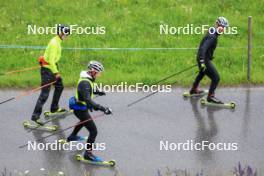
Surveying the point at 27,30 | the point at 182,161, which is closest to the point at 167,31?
the point at 27,30

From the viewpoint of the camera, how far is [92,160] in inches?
468

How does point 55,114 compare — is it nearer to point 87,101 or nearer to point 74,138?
point 74,138

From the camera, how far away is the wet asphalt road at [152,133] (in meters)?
11.8

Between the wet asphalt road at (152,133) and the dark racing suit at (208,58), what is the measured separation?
547 millimetres

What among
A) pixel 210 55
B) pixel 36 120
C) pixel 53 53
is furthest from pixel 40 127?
pixel 210 55

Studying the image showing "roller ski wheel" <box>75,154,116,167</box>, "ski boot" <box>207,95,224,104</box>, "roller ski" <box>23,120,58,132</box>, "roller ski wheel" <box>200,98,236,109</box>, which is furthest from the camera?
"ski boot" <box>207,95,224,104</box>

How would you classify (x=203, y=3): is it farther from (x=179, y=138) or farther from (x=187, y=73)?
(x=179, y=138)

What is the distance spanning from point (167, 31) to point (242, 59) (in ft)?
8.65

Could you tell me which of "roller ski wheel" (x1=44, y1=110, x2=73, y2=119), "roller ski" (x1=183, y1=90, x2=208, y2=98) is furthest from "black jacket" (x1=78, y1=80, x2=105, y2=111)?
"roller ski" (x1=183, y1=90, x2=208, y2=98)

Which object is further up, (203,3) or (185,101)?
(203,3)

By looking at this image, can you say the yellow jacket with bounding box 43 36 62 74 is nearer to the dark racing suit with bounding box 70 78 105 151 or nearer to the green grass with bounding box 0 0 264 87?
the dark racing suit with bounding box 70 78 105 151

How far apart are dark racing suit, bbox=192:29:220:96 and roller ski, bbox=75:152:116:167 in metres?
3.97

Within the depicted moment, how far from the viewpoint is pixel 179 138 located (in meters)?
13.1

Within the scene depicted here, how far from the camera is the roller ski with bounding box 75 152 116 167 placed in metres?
11.7
